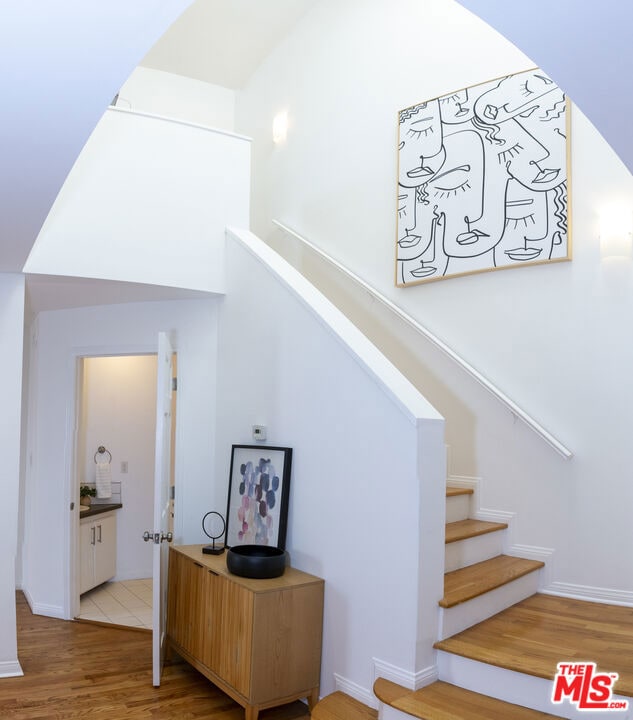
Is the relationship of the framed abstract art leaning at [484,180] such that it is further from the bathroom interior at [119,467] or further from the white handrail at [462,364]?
the bathroom interior at [119,467]

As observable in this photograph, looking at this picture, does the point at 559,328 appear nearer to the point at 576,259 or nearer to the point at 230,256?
the point at 576,259

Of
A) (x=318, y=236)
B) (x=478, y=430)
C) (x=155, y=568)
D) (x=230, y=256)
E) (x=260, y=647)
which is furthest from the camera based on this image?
(x=318, y=236)

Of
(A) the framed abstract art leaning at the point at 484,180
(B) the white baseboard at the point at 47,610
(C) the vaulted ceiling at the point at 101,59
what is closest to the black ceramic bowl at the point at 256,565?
(C) the vaulted ceiling at the point at 101,59

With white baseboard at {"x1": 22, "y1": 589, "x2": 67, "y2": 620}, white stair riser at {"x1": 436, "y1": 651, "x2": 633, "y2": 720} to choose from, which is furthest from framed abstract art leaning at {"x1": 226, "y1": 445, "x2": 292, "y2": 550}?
white baseboard at {"x1": 22, "y1": 589, "x2": 67, "y2": 620}

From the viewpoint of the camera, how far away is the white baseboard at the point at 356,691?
3.15 metres

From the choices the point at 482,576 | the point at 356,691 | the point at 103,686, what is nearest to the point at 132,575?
the point at 103,686

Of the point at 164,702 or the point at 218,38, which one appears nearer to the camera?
the point at 164,702

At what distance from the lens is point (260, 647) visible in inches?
130

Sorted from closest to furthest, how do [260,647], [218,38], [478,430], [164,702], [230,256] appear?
1. [260,647]
2. [164,702]
3. [478,430]
4. [230,256]
5. [218,38]

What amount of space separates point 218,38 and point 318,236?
2359 mm

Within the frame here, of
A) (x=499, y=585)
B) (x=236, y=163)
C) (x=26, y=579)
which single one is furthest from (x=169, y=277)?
(x=26, y=579)

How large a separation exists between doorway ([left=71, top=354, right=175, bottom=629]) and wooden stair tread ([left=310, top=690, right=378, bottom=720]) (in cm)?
336

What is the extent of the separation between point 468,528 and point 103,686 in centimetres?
239

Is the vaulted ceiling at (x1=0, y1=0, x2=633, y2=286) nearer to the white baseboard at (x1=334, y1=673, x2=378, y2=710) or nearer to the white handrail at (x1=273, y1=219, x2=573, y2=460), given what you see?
the white handrail at (x1=273, y1=219, x2=573, y2=460)
